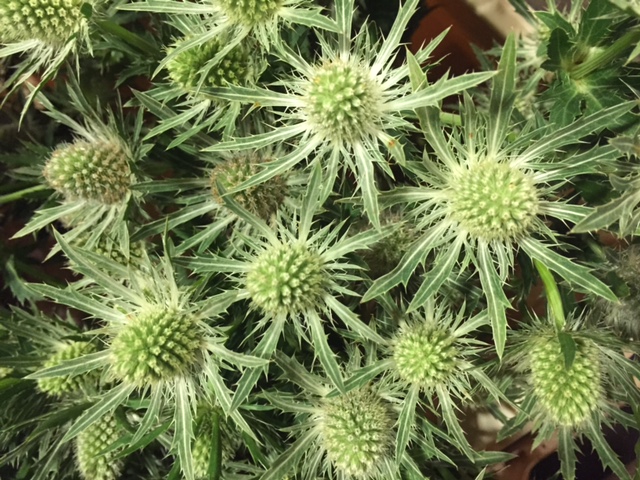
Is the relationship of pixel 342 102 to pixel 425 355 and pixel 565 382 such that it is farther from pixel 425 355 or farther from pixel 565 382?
pixel 565 382

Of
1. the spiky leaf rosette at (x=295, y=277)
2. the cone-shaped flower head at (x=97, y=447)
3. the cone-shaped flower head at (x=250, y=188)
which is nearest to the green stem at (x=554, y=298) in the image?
the spiky leaf rosette at (x=295, y=277)

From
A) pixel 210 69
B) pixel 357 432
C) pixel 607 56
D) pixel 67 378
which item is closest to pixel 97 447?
pixel 67 378

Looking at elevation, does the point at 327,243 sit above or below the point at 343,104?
below

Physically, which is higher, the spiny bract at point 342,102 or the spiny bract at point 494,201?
the spiny bract at point 342,102

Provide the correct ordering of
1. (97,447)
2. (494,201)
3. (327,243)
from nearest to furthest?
(494,201) → (327,243) → (97,447)

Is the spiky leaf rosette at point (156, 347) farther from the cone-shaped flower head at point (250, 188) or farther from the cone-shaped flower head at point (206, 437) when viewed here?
the cone-shaped flower head at point (250, 188)

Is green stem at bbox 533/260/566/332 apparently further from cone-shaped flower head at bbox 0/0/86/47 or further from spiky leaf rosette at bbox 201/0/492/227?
cone-shaped flower head at bbox 0/0/86/47
